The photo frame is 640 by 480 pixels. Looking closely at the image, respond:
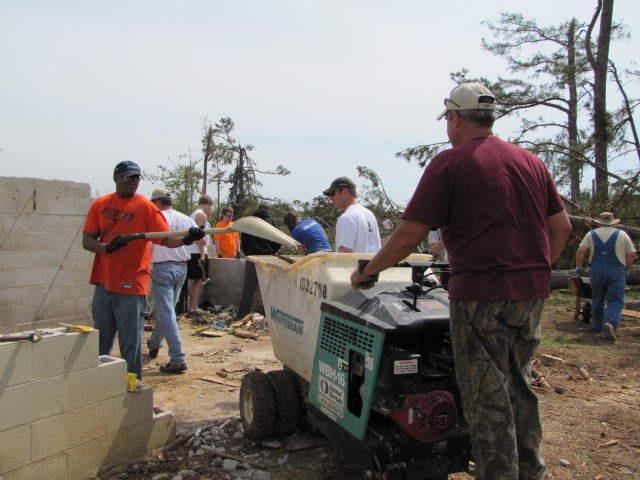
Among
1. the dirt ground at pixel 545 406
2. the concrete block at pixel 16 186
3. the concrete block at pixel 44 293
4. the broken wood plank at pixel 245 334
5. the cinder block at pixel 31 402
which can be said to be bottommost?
the dirt ground at pixel 545 406

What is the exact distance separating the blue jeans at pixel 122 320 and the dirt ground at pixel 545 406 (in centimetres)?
71

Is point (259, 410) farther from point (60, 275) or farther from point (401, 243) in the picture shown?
point (60, 275)

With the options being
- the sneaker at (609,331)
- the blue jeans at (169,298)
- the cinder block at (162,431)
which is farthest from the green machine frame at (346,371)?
the sneaker at (609,331)

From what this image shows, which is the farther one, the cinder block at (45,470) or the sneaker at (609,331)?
the sneaker at (609,331)

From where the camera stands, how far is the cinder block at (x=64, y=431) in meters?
3.06

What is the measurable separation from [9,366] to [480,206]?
8.37 ft

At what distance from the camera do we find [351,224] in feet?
16.1

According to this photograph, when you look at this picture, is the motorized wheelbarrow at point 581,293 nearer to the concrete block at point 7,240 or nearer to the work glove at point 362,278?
the work glove at point 362,278

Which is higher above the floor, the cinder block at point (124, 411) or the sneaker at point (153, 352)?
the cinder block at point (124, 411)

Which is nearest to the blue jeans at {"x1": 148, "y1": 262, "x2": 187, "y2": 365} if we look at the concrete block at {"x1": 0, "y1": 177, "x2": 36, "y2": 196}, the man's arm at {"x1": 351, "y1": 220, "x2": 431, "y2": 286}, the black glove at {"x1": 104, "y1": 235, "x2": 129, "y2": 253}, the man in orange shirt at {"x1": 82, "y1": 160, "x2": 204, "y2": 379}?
the man in orange shirt at {"x1": 82, "y1": 160, "x2": 204, "y2": 379}

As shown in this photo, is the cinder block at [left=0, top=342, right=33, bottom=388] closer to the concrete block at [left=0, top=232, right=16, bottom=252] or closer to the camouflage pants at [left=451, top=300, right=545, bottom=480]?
the camouflage pants at [left=451, top=300, right=545, bottom=480]

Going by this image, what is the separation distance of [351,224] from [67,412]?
2699 millimetres

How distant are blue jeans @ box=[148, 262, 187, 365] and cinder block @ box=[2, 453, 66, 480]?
8.05 feet

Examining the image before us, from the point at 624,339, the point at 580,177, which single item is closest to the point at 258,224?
the point at 624,339
